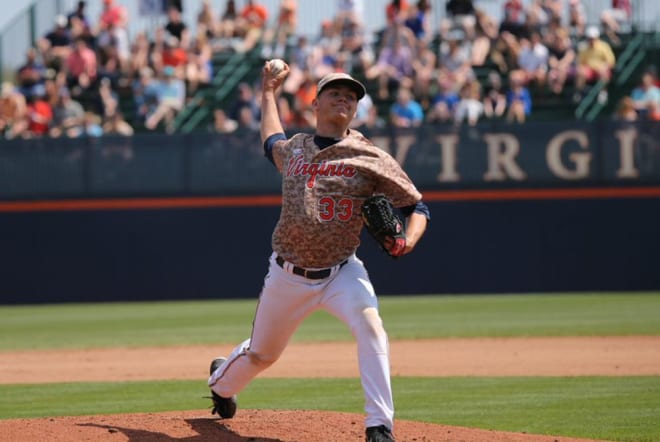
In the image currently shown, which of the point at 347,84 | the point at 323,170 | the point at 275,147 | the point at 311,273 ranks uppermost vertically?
the point at 347,84

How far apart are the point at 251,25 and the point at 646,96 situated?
24.0ft

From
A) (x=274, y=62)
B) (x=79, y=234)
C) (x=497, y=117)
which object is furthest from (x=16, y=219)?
(x=274, y=62)

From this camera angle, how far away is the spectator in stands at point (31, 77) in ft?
67.0

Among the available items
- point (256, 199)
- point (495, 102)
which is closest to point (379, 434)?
point (256, 199)

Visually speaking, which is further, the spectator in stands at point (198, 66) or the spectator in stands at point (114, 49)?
the spectator in stands at point (114, 49)

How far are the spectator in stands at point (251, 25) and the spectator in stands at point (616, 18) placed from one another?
20.1ft

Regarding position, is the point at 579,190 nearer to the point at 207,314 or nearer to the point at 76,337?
the point at 207,314

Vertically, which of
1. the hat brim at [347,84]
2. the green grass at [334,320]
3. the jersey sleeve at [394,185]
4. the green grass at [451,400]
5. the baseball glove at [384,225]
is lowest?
the green grass at [334,320]

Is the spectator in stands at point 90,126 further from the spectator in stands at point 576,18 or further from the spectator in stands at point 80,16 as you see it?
the spectator in stands at point 576,18

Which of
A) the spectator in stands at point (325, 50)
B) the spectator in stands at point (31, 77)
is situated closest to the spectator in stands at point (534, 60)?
the spectator in stands at point (325, 50)

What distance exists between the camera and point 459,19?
812 inches

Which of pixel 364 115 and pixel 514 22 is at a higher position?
pixel 514 22

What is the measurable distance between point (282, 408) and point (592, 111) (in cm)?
1264

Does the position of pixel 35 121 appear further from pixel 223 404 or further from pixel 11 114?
pixel 223 404
